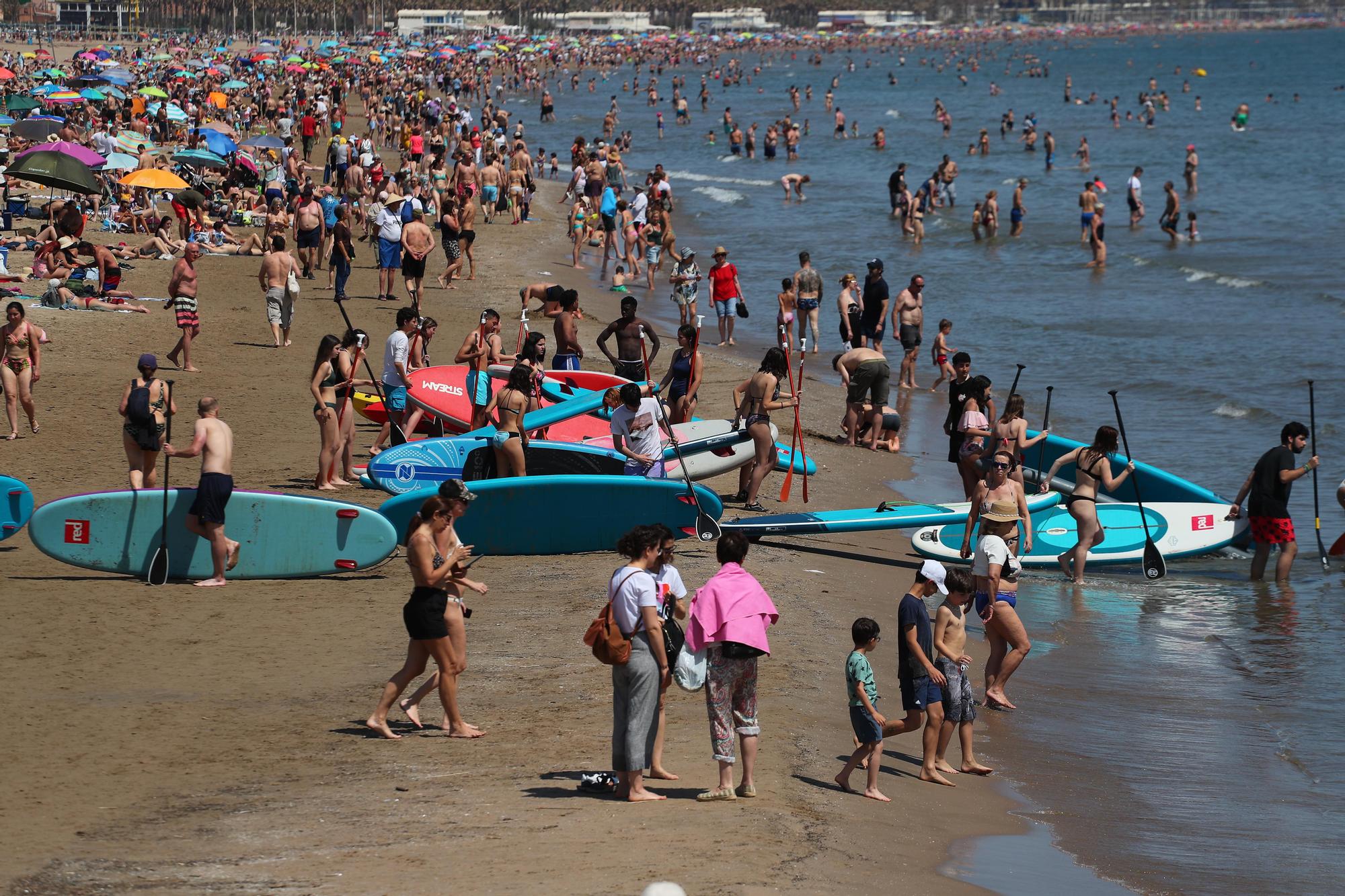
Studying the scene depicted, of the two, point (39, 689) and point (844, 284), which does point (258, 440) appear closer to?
point (39, 689)

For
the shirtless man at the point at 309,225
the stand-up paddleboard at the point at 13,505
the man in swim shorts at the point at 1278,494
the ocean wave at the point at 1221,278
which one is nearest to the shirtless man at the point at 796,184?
the ocean wave at the point at 1221,278

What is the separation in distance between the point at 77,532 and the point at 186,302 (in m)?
7.05

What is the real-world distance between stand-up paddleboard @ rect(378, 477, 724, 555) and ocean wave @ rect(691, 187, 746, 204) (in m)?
31.9

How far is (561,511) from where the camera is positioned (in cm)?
1174

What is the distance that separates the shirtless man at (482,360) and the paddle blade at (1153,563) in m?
6.05

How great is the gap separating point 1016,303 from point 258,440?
1721 centimetres

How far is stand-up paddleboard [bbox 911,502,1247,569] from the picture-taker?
1311 cm

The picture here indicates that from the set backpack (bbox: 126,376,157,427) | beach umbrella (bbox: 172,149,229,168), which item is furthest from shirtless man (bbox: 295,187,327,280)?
backpack (bbox: 126,376,157,427)

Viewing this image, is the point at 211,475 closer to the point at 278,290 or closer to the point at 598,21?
the point at 278,290

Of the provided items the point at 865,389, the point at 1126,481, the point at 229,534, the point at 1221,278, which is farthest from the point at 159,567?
the point at 1221,278

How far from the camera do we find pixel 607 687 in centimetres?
872

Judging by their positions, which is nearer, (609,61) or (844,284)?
(844,284)

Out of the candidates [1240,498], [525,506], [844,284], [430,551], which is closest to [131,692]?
[430,551]

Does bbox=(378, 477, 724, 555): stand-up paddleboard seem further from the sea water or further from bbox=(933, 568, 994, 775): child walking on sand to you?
bbox=(933, 568, 994, 775): child walking on sand
